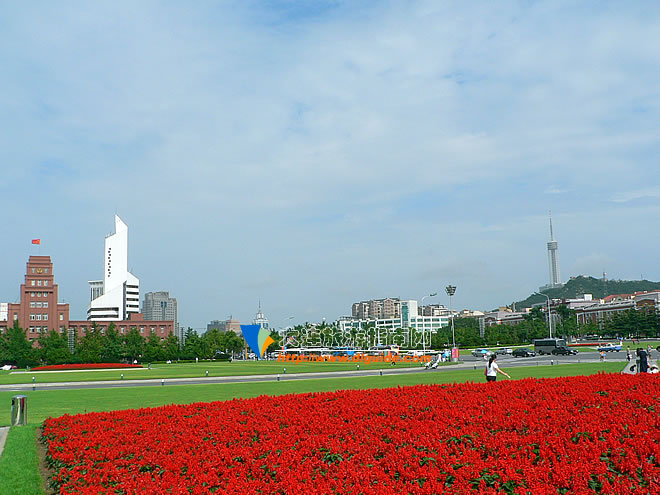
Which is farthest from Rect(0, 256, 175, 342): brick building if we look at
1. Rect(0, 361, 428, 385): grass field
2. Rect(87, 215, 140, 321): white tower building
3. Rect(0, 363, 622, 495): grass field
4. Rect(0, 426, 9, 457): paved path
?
Rect(0, 426, 9, 457): paved path

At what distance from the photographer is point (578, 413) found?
9.47 m

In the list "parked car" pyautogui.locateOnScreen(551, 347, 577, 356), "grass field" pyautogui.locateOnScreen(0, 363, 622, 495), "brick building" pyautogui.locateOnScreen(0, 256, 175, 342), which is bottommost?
"parked car" pyautogui.locateOnScreen(551, 347, 577, 356)

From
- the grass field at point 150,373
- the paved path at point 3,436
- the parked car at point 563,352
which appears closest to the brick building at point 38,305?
the grass field at point 150,373

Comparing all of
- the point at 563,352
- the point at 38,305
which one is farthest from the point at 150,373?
the point at 38,305

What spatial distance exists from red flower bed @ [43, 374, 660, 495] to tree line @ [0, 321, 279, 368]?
74.8 m

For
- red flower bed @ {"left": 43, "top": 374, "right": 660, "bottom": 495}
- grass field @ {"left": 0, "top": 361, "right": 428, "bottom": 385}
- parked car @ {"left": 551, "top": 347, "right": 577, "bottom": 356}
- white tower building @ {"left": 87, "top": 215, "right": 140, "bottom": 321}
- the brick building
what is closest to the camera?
red flower bed @ {"left": 43, "top": 374, "right": 660, "bottom": 495}

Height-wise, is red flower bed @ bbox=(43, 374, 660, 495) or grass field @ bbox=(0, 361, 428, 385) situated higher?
red flower bed @ bbox=(43, 374, 660, 495)

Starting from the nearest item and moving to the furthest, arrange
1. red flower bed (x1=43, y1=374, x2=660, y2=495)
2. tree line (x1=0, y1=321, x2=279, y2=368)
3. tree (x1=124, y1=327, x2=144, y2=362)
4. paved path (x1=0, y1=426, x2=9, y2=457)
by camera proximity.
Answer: red flower bed (x1=43, y1=374, x2=660, y2=495) → paved path (x1=0, y1=426, x2=9, y2=457) → tree line (x1=0, y1=321, x2=279, y2=368) → tree (x1=124, y1=327, x2=144, y2=362)

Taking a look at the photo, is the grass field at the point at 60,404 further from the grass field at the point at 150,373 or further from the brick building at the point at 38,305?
the brick building at the point at 38,305

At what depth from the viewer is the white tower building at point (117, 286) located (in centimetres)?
14938

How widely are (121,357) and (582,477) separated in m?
91.6

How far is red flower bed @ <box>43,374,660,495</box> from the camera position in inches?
264

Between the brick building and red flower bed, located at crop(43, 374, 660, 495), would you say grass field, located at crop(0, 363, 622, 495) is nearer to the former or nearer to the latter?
red flower bed, located at crop(43, 374, 660, 495)

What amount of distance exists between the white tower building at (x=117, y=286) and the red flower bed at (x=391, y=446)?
146 metres
